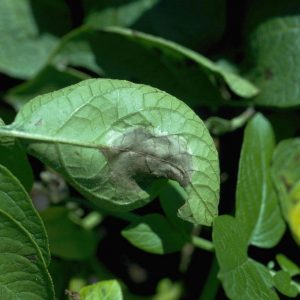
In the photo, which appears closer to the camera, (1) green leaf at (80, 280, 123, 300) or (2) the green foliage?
(2) the green foliage

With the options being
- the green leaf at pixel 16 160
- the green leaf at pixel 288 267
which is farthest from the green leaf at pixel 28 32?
the green leaf at pixel 288 267

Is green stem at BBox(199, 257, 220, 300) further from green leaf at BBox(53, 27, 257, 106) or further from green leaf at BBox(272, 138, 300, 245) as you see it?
green leaf at BBox(53, 27, 257, 106)

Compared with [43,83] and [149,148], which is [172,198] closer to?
[149,148]

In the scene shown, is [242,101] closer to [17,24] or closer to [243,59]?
[243,59]

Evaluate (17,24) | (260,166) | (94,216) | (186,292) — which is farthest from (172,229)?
(17,24)

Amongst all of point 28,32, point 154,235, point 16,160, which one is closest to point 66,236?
point 154,235

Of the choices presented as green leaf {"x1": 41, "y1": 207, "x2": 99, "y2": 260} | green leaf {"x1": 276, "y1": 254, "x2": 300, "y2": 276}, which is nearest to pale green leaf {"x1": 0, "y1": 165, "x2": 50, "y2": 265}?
green leaf {"x1": 41, "y1": 207, "x2": 99, "y2": 260}
